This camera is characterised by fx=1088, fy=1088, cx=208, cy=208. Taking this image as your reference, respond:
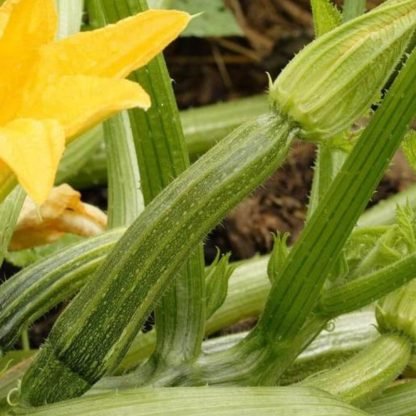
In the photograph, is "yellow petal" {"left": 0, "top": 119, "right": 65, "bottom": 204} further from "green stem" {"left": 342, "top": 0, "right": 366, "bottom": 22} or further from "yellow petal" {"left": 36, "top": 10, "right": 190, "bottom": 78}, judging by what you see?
"green stem" {"left": 342, "top": 0, "right": 366, "bottom": 22}

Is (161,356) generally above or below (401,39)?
below

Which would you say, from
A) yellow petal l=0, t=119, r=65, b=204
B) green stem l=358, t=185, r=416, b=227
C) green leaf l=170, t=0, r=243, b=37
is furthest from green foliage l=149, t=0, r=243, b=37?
yellow petal l=0, t=119, r=65, b=204

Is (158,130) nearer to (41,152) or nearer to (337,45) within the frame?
(337,45)

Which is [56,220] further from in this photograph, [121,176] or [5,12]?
[5,12]

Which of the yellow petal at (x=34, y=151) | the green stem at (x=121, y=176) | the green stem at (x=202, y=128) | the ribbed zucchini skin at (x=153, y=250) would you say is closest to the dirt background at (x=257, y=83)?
the green stem at (x=202, y=128)

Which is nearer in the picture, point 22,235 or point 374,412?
point 374,412

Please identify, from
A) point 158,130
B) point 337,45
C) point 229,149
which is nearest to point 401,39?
point 337,45

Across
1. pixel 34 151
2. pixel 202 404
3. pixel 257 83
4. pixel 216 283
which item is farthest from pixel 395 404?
pixel 257 83
